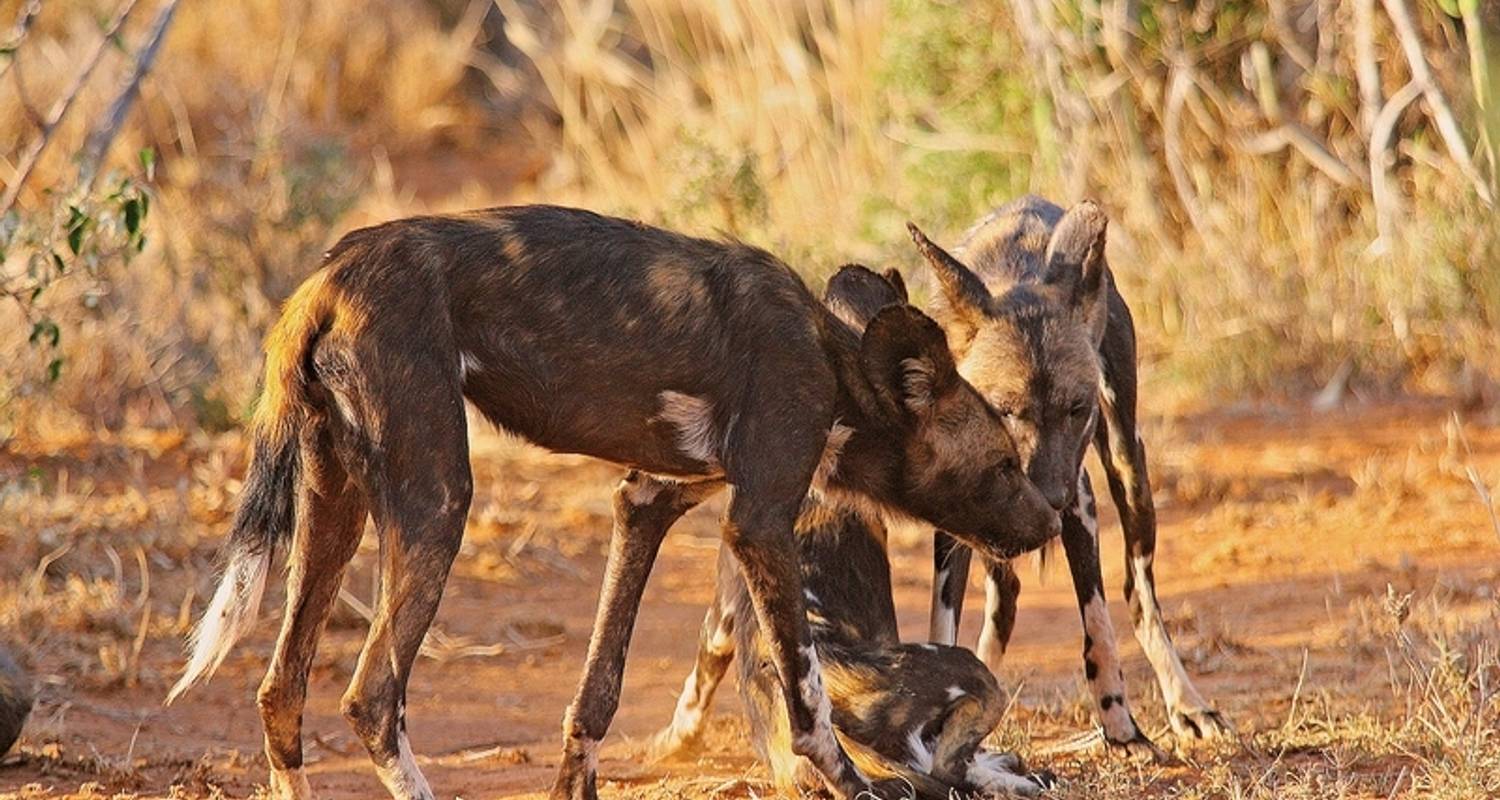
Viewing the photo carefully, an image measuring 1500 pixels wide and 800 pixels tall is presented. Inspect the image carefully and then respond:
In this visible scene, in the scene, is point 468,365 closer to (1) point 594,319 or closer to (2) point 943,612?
(1) point 594,319

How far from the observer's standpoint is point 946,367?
518cm

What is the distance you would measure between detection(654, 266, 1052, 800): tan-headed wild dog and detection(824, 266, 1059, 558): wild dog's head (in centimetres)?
6

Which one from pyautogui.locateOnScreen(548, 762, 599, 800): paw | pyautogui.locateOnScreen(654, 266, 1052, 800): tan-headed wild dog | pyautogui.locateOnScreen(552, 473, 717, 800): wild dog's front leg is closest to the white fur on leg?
pyautogui.locateOnScreen(654, 266, 1052, 800): tan-headed wild dog

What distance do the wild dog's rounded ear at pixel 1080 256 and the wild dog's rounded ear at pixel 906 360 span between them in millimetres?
738

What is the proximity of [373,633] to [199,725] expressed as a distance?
2006mm

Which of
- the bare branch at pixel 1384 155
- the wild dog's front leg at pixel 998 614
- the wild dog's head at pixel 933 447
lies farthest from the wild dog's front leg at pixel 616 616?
the bare branch at pixel 1384 155

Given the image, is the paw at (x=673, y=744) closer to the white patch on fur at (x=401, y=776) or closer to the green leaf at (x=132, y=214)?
the white patch on fur at (x=401, y=776)

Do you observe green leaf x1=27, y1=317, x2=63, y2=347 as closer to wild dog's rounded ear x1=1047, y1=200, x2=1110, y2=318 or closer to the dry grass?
the dry grass

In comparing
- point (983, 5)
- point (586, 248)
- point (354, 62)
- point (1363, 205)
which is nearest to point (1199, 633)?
point (586, 248)

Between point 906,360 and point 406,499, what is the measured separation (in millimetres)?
1307

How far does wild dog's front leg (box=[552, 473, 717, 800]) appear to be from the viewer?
4996 mm

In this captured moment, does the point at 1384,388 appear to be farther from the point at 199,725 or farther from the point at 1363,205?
the point at 199,725

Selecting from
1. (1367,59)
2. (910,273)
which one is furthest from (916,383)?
(1367,59)

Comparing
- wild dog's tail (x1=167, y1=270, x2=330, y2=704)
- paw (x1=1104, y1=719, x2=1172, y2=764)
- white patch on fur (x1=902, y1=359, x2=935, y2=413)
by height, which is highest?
white patch on fur (x1=902, y1=359, x2=935, y2=413)
